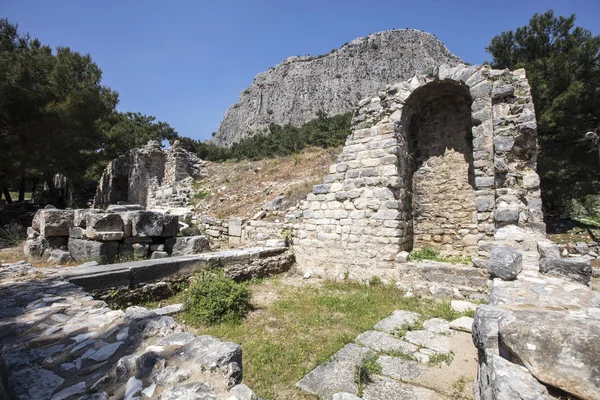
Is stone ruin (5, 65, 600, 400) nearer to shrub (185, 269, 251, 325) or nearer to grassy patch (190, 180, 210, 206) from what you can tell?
shrub (185, 269, 251, 325)

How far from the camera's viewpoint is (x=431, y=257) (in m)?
6.46

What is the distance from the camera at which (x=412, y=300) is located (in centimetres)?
555

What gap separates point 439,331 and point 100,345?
4021 mm

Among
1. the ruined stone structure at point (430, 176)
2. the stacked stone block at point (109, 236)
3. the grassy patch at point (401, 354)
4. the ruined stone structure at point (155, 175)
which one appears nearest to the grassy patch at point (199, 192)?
the ruined stone structure at point (155, 175)

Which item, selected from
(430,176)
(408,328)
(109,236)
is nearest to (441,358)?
(408,328)

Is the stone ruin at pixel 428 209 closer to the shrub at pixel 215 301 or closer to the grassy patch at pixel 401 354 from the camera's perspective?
the grassy patch at pixel 401 354

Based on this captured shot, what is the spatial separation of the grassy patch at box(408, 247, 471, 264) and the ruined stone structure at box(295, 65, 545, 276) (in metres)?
0.29

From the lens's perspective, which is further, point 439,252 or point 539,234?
point 439,252

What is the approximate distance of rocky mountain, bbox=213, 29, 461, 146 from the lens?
68.0 meters

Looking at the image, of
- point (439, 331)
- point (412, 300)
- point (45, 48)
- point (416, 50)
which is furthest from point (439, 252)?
point (416, 50)

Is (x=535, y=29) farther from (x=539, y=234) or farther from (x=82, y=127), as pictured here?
(x=82, y=127)

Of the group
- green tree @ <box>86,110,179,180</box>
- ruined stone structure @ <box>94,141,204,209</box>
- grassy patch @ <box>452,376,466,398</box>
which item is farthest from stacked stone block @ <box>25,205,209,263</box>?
green tree @ <box>86,110,179,180</box>

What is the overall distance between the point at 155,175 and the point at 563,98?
64.3 ft

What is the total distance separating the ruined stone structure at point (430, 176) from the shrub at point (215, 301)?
2.84 m
